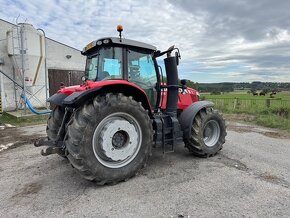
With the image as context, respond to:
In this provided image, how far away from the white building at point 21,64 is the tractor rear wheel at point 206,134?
10755 millimetres

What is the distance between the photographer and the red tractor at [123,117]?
3.48m

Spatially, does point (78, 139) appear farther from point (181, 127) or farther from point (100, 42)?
point (181, 127)

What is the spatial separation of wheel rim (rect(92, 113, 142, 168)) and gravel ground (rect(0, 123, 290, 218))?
38 cm

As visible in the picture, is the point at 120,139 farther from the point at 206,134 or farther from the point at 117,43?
the point at 206,134

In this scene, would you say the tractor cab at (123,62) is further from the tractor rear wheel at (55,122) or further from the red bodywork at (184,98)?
the tractor rear wheel at (55,122)

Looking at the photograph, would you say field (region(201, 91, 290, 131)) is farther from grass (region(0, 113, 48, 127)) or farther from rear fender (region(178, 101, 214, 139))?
grass (region(0, 113, 48, 127))

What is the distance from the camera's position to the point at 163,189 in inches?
138

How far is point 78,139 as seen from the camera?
11.1 ft

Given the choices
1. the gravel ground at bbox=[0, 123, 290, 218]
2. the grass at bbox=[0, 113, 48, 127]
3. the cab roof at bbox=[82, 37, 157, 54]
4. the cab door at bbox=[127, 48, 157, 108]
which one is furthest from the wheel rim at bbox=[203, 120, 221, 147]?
the grass at bbox=[0, 113, 48, 127]

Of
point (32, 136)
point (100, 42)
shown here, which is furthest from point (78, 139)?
point (32, 136)

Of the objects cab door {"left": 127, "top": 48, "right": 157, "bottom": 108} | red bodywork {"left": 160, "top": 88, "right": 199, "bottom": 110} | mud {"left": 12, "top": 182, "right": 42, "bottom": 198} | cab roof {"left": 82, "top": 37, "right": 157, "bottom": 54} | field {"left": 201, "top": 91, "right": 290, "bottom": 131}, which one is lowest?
mud {"left": 12, "top": 182, "right": 42, "bottom": 198}

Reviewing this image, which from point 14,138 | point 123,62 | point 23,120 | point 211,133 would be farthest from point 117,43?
point 23,120

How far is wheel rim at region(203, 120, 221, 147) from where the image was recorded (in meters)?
5.15

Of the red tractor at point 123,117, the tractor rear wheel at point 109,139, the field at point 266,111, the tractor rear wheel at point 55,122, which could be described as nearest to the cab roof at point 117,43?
the red tractor at point 123,117
